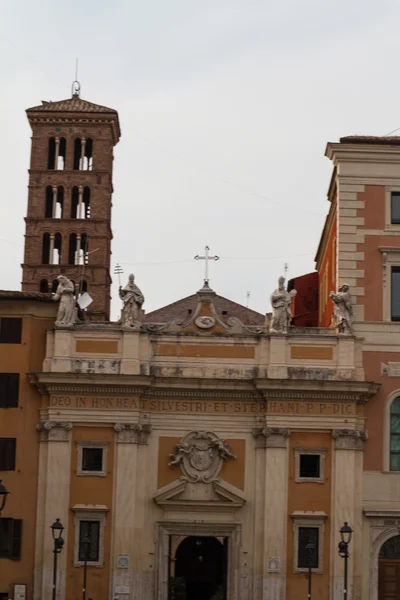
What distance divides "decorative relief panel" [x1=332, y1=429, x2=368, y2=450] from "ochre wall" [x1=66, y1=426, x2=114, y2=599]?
7.11 m

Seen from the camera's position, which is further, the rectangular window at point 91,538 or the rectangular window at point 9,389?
the rectangular window at point 9,389

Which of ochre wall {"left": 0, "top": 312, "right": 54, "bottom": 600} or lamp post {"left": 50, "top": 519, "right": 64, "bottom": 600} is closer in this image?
lamp post {"left": 50, "top": 519, "right": 64, "bottom": 600}

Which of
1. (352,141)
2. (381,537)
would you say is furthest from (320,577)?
(352,141)

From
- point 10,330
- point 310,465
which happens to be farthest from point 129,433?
point 310,465

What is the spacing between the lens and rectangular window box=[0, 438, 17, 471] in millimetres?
49000

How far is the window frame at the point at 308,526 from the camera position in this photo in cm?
4828

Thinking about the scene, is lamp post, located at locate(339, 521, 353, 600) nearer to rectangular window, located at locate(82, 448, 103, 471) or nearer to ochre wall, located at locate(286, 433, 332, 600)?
ochre wall, located at locate(286, 433, 332, 600)

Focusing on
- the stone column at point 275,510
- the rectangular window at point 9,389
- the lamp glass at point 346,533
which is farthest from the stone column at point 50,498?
the lamp glass at point 346,533

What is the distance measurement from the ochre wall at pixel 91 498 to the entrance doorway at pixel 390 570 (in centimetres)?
861

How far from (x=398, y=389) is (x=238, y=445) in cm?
541

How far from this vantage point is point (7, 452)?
49.1m

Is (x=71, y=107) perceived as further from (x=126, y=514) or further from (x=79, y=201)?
(x=126, y=514)

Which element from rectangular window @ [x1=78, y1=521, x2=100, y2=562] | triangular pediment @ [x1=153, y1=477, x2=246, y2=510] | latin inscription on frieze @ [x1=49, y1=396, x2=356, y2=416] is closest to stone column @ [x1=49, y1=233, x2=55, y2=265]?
latin inscription on frieze @ [x1=49, y1=396, x2=356, y2=416]

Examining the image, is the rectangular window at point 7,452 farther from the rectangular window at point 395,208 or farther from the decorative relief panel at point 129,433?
the rectangular window at point 395,208
